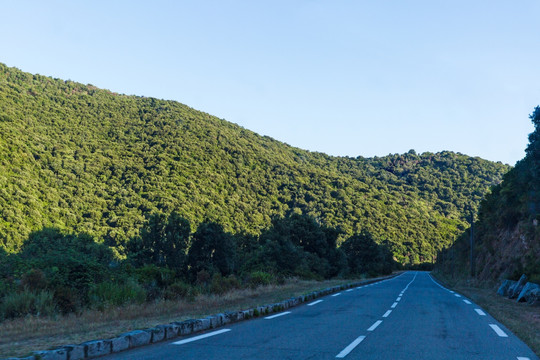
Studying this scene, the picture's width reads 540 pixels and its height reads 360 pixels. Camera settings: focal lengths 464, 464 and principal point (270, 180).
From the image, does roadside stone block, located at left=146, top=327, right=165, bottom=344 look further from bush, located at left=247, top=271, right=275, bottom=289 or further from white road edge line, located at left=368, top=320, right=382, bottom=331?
bush, located at left=247, top=271, right=275, bottom=289

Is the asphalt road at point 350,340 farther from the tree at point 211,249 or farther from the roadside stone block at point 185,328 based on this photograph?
the tree at point 211,249

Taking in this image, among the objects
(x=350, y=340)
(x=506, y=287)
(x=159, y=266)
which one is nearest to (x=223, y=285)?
(x=350, y=340)

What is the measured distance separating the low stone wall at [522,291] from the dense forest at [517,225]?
0.68 metres

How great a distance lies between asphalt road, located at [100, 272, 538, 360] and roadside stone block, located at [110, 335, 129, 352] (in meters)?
0.18

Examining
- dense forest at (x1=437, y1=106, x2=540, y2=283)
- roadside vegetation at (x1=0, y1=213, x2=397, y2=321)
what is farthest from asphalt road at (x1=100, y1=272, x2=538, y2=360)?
dense forest at (x1=437, y1=106, x2=540, y2=283)

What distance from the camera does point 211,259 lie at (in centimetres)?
4169

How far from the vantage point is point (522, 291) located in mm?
19625

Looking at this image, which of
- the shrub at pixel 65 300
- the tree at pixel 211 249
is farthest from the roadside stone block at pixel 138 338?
the tree at pixel 211 249

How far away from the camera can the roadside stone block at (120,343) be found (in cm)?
703

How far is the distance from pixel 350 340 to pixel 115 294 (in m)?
6.88

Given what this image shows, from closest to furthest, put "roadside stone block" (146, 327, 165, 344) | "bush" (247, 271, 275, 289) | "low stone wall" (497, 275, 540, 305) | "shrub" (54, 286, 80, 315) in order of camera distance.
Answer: "roadside stone block" (146, 327, 165, 344) < "shrub" (54, 286, 80, 315) < "low stone wall" (497, 275, 540, 305) < "bush" (247, 271, 275, 289)

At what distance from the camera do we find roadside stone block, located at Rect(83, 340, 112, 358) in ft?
21.6

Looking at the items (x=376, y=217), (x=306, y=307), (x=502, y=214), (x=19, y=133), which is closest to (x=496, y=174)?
(x=376, y=217)

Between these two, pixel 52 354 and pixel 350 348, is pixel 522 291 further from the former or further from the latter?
pixel 52 354
